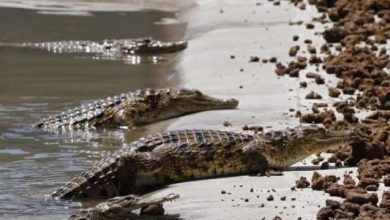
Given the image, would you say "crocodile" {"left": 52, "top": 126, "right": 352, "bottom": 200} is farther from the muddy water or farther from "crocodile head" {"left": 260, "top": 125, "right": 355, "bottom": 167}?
the muddy water

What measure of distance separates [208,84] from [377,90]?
2.91 metres

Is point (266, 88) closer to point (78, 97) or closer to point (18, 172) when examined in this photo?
point (78, 97)

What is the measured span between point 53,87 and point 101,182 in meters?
5.58

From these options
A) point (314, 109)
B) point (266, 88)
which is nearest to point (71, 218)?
point (314, 109)

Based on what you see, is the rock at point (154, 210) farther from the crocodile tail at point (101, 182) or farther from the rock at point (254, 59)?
the rock at point (254, 59)

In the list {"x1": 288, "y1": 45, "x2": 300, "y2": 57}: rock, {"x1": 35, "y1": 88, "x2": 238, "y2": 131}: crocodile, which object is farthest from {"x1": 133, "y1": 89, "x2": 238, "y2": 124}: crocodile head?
{"x1": 288, "y1": 45, "x2": 300, "y2": 57}: rock

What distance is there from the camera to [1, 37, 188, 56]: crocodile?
57.3 feet

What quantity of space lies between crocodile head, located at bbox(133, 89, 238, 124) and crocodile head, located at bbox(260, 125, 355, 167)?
334 cm

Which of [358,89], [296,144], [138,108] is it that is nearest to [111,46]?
[138,108]

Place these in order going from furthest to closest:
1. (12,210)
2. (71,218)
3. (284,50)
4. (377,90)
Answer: (284,50) < (377,90) < (12,210) < (71,218)

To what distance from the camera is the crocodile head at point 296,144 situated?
8398 mm

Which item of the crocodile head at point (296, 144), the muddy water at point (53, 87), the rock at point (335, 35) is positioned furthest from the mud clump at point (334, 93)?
the rock at point (335, 35)

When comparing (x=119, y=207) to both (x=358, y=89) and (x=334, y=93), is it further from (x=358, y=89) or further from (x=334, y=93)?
(x=358, y=89)

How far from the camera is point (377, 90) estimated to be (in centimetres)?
1086
